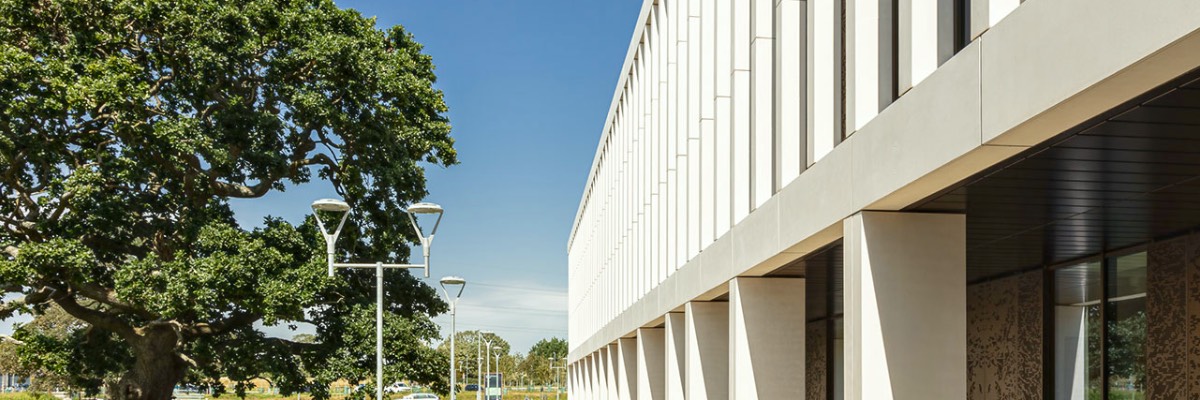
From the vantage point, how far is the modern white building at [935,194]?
6855mm

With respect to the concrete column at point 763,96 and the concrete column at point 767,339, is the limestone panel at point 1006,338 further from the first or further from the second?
the concrete column at point 763,96

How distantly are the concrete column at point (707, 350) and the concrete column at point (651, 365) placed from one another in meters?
5.68

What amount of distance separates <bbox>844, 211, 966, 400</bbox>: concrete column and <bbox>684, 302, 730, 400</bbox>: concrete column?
8.09 metres

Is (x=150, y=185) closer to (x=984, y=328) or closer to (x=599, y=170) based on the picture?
(x=599, y=170)

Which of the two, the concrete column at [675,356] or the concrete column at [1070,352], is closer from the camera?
the concrete column at [1070,352]

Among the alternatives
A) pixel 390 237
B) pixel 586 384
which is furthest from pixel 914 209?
pixel 586 384

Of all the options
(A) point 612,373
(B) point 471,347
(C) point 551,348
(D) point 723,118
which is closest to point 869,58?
(D) point 723,118

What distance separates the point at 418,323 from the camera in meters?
32.4

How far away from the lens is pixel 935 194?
9.18m

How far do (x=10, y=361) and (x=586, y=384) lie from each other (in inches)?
2701

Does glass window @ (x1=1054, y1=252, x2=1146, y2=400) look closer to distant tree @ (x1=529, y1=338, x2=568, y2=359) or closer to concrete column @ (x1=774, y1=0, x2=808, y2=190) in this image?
concrete column @ (x1=774, y1=0, x2=808, y2=190)

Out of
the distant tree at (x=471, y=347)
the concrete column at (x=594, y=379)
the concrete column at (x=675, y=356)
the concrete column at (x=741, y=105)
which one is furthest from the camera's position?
the distant tree at (x=471, y=347)

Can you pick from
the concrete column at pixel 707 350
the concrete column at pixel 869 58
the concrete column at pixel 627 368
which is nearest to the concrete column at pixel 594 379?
the concrete column at pixel 627 368

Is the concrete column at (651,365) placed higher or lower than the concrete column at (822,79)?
lower
